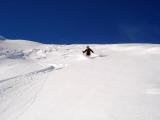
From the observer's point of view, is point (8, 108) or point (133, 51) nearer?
point (8, 108)

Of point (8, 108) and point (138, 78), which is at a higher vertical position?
point (138, 78)

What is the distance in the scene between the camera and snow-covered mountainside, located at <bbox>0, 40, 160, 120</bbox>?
9203 millimetres

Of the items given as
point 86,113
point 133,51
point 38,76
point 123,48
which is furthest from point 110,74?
point 123,48

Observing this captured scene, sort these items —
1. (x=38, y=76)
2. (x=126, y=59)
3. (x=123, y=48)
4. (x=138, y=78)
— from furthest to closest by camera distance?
1. (x=123, y=48)
2. (x=126, y=59)
3. (x=38, y=76)
4. (x=138, y=78)

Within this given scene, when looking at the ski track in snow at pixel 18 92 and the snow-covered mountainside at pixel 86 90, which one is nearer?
the snow-covered mountainside at pixel 86 90

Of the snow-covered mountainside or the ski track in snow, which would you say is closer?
the snow-covered mountainside

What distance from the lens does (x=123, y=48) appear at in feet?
75.2

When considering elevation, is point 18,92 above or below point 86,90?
below

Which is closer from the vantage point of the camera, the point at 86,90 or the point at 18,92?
the point at 86,90

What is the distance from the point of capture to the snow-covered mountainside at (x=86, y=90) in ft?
30.2

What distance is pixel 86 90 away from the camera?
11.5 m

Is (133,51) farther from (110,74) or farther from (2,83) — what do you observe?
(2,83)

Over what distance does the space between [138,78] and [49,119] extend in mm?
5303

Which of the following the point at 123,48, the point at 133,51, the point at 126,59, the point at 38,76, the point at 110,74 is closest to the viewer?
the point at 110,74
